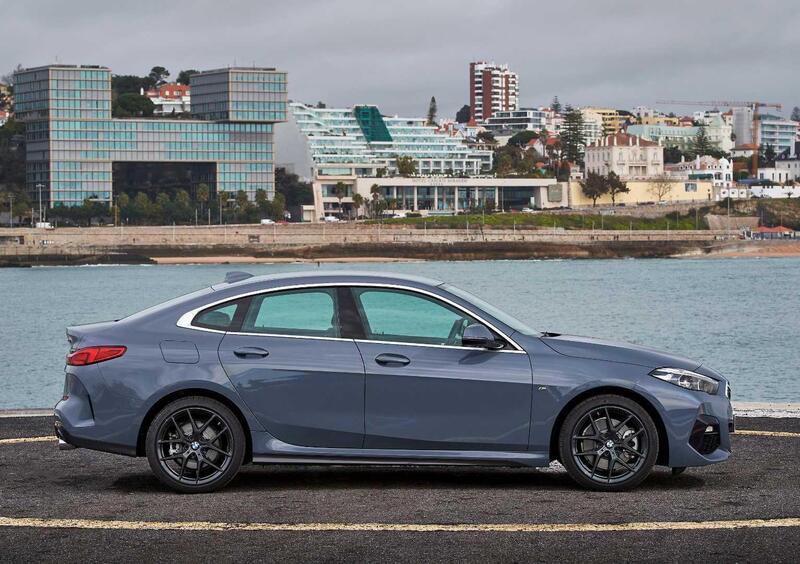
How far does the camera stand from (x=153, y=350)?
955cm

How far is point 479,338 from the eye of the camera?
9.45 meters

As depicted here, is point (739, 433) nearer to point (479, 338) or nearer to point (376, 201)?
point (479, 338)

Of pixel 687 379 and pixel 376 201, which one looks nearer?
pixel 687 379

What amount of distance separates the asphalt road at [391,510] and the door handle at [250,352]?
94cm

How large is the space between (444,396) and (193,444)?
5.60 ft

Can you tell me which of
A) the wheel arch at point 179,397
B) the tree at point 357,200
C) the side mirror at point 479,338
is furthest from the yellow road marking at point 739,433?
the tree at point 357,200

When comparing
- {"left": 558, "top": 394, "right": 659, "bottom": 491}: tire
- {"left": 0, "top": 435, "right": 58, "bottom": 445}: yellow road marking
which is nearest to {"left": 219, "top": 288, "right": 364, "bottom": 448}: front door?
{"left": 558, "top": 394, "right": 659, "bottom": 491}: tire

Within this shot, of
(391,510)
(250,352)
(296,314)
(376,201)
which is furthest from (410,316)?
(376,201)

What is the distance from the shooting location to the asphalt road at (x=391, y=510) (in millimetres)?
7754

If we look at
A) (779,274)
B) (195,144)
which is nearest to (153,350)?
(779,274)

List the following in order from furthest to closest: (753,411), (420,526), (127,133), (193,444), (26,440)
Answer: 1. (127,133)
2. (753,411)
3. (26,440)
4. (193,444)
5. (420,526)

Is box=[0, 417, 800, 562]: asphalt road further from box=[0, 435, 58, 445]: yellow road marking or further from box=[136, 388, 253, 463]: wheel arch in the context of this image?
box=[136, 388, 253, 463]: wheel arch

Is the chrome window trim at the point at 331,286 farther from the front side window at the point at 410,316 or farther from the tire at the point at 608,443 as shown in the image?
the tire at the point at 608,443

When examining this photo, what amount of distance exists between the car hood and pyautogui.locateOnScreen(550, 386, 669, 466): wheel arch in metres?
0.21
